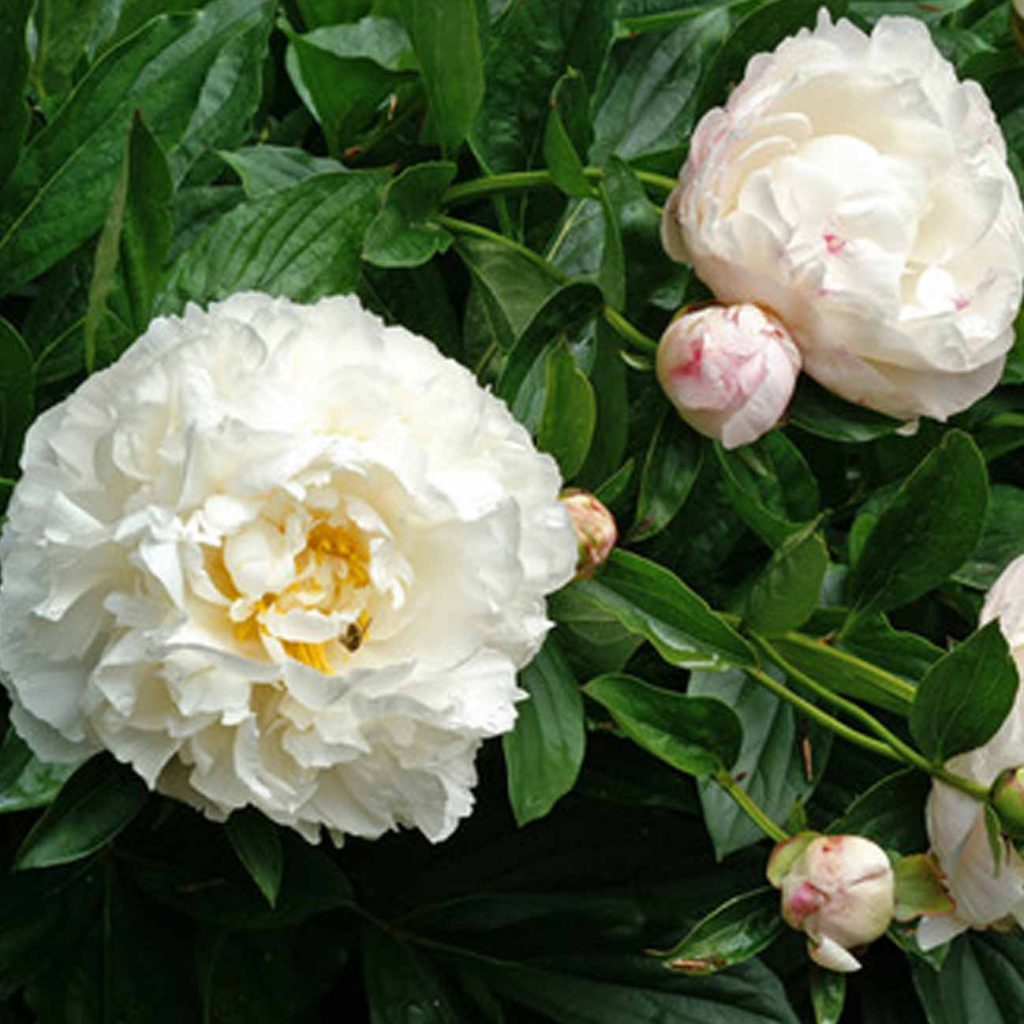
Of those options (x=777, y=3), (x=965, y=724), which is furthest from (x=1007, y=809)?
(x=777, y=3)

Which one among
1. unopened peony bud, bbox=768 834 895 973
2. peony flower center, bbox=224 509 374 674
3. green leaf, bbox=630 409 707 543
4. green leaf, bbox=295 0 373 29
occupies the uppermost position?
green leaf, bbox=295 0 373 29

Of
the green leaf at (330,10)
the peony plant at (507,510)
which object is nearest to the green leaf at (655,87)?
the peony plant at (507,510)

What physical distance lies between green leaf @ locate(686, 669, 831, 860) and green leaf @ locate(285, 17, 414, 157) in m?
0.25

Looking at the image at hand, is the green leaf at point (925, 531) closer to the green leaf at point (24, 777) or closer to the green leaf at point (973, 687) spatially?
the green leaf at point (973, 687)

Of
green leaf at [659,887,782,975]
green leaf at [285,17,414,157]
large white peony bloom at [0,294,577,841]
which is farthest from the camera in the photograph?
green leaf at [285,17,414,157]

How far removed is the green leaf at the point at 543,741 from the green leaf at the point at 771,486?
0.09m

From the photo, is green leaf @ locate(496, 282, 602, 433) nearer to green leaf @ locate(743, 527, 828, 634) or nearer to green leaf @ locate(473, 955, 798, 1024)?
green leaf @ locate(743, 527, 828, 634)

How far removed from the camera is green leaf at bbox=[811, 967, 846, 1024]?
0.71 metres

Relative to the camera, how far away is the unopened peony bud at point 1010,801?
0.69m

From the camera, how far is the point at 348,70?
82 centimetres

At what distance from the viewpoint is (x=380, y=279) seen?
80 centimetres

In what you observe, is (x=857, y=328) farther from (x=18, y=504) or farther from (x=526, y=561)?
(x=18, y=504)

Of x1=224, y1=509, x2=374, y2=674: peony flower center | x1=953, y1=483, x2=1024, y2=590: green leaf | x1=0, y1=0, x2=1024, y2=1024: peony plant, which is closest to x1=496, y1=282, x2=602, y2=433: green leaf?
x1=0, y1=0, x2=1024, y2=1024: peony plant

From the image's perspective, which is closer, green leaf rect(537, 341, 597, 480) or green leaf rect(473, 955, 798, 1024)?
green leaf rect(537, 341, 597, 480)
